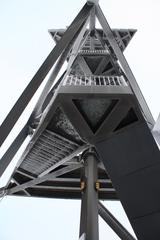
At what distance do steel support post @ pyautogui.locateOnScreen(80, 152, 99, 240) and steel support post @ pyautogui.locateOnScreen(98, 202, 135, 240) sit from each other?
6.22 ft

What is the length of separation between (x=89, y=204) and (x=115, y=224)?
3.25 metres

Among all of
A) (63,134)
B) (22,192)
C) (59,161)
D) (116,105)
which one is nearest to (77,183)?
(22,192)

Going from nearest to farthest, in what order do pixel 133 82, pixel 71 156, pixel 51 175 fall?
pixel 71 156, pixel 133 82, pixel 51 175

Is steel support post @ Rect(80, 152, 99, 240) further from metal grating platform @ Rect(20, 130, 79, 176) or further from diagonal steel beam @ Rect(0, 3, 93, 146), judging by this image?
diagonal steel beam @ Rect(0, 3, 93, 146)

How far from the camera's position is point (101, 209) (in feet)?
35.6

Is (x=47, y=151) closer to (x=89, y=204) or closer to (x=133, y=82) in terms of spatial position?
(x=89, y=204)

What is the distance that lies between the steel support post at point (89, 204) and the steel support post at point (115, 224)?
1.90m

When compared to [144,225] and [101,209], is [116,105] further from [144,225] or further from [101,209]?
[101,209]

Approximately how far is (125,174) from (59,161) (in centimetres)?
315

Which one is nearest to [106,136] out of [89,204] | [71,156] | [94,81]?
[94,81]

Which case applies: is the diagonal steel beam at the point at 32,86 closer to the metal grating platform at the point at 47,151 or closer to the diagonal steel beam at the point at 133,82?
the metal grating platform at the point at 47,151

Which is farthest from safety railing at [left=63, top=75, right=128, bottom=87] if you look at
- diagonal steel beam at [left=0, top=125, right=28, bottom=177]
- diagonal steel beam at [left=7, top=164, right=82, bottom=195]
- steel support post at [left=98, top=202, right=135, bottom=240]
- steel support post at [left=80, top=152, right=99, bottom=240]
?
steel support post at [left=98, top=202, right=135, bottom=240]

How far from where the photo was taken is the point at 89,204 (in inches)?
328

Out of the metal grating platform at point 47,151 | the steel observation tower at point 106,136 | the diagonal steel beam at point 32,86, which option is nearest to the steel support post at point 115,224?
the steel observation tower at point 106,136
